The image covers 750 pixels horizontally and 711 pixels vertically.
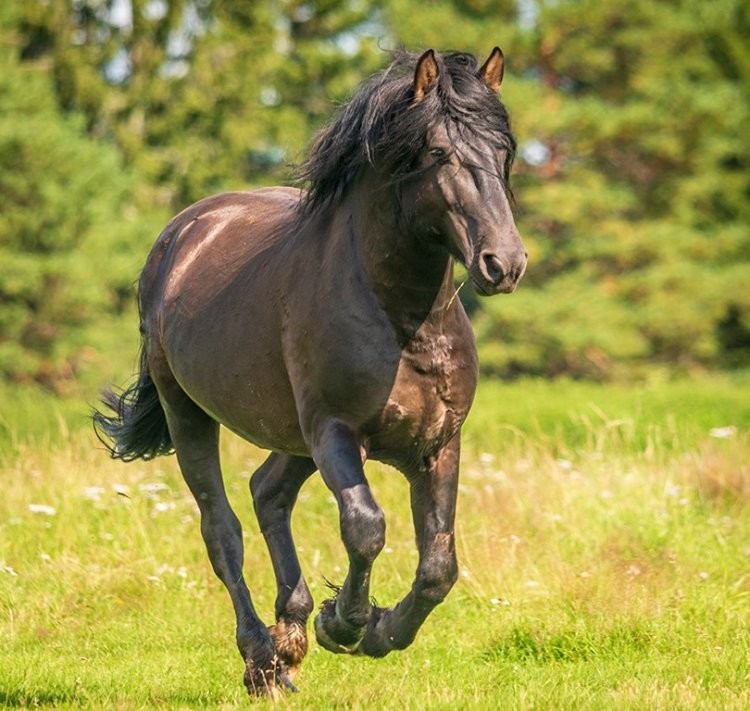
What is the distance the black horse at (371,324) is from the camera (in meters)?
5.12

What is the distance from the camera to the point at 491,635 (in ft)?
22.7

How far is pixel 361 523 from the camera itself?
5.29m

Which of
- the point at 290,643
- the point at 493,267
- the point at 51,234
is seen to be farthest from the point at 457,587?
the point at 51,234

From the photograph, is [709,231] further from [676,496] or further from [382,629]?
[382,629]

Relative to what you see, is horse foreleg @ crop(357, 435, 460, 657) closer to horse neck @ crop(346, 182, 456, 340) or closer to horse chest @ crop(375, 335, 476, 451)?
horse chest @ crop(375, 335, 476, 451)

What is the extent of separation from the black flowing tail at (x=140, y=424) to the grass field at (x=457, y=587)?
2.69 feet

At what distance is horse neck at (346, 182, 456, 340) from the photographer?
211 inches

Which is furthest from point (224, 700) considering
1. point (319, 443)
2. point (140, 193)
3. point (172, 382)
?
point (140, 193)

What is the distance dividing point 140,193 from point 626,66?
13392 mm

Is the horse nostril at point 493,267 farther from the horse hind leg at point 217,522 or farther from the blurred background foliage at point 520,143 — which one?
the blurred background foliage at point 520,143

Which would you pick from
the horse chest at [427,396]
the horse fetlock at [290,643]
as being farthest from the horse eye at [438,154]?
the horse fetlock at [290,643]

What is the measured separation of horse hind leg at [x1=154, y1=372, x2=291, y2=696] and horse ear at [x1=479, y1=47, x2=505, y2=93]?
2.45m

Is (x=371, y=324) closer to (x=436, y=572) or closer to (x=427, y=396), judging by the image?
(x=427, y=396)

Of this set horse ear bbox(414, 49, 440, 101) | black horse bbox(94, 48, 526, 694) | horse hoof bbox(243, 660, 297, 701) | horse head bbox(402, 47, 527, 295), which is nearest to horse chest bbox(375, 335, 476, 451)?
black horse bbox(94, 48, 526, 694)
